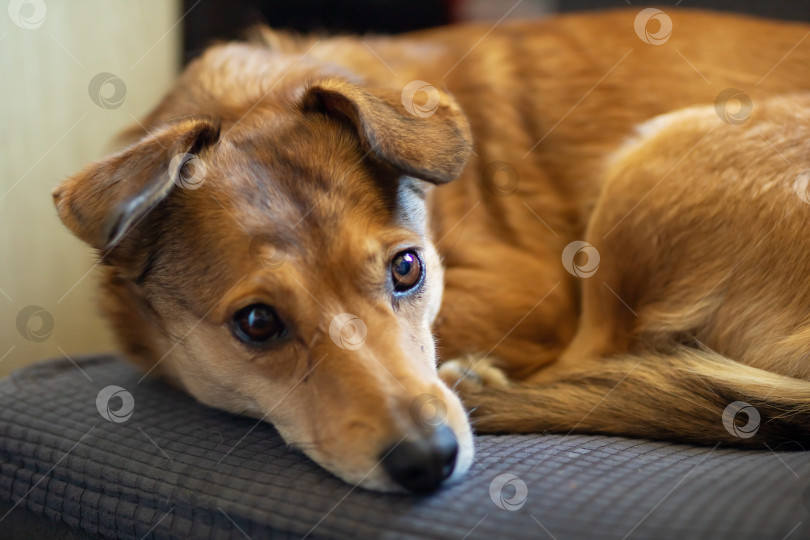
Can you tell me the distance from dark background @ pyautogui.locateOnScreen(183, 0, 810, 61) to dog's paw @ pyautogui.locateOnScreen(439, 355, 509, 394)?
4.38 feet

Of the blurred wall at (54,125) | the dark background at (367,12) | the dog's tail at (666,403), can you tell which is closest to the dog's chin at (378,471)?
the dog's tail at (666,403)

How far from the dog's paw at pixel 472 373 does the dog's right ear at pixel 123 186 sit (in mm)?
742

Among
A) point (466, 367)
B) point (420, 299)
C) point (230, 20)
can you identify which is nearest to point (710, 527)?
point (420, 299)

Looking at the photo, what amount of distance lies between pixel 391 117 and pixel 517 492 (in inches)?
27.3

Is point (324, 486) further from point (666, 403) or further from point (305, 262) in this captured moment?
point (666, 403)

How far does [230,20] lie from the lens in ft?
8.71

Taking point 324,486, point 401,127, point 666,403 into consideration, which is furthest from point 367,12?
point 324,486

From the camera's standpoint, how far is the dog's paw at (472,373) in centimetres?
159

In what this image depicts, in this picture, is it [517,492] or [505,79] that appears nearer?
[517,492]

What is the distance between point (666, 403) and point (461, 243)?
662 millimetres

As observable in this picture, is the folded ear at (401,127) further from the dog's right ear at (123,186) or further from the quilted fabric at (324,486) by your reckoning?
the quilted fabric at (324,486)

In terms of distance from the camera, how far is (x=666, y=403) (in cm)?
128

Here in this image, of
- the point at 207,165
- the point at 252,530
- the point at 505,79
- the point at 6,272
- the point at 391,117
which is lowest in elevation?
the point at 252,530

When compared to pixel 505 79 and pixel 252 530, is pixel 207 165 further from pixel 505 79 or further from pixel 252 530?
pixel 505 79
